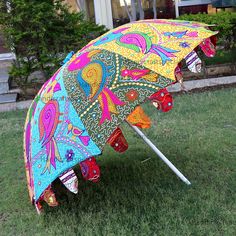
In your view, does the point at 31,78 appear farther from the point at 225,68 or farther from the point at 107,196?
the point at 107,196

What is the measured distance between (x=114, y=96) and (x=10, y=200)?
169 cm

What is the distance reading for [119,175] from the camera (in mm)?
4426

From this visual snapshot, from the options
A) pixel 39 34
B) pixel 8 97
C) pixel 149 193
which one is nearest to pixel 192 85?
pixel 39 34

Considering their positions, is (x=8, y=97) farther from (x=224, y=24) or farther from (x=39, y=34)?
(x=224, y=24)

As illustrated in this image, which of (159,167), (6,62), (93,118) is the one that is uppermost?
(93,118)

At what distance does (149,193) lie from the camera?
12.8ft

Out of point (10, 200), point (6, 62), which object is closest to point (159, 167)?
point (10, 200)

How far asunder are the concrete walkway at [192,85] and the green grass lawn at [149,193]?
2440mm

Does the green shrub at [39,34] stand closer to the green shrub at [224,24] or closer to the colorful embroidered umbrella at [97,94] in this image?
the green shrub at [224,24]

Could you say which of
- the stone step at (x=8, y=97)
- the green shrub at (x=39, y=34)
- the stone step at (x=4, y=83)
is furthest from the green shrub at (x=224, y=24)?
the stone step at (x=4, y=83)

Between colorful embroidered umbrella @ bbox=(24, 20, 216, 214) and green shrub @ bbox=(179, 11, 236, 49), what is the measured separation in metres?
5.18

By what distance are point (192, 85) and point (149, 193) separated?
473 centimetres

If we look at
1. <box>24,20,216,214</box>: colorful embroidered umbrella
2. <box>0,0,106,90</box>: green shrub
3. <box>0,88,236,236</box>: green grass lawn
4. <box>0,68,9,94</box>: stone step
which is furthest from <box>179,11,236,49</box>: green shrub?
<box>24,20,216,214</box>: colorful embroidered umbrella

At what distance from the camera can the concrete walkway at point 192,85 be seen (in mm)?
8203
